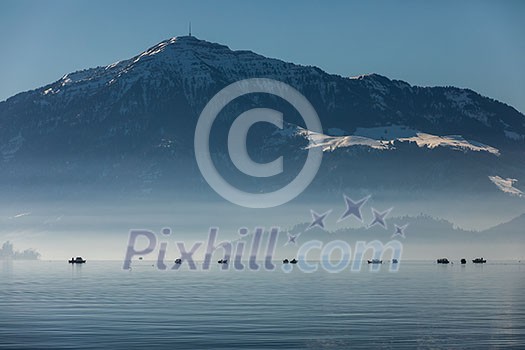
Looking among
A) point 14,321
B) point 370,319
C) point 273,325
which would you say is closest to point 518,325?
point 370,319

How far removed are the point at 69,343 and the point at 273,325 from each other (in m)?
30.3

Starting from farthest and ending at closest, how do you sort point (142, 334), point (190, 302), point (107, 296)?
point (107, 296) → point (190, 302) → point (142, 334)

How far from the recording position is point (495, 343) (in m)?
109

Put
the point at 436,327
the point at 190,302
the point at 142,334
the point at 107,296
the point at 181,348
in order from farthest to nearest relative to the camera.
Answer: the point at 107,296 < the point at 190,302 < the point at 436,327 < the point at 142,334 < the point at 181,348

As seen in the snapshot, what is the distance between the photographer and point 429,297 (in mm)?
195375

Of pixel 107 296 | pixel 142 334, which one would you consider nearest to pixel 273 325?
pixel 142 334

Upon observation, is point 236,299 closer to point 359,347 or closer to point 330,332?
point 330,332

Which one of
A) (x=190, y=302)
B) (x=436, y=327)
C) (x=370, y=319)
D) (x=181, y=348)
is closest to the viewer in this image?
(x=181, y=348)

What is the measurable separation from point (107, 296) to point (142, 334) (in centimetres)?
7853

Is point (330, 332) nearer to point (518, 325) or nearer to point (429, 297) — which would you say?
point (518, 325)

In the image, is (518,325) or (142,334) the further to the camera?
(518,325)

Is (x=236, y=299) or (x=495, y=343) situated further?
(x=236, y=299)

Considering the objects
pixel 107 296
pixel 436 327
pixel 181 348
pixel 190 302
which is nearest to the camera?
pixel 181 348

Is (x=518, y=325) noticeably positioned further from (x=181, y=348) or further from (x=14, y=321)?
(x=14, y=321)
